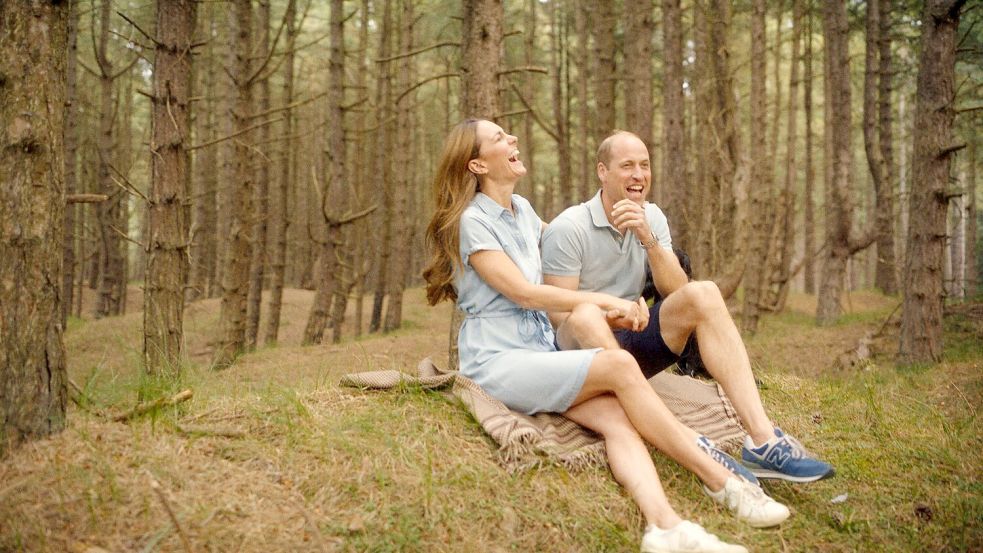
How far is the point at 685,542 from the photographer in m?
3.08

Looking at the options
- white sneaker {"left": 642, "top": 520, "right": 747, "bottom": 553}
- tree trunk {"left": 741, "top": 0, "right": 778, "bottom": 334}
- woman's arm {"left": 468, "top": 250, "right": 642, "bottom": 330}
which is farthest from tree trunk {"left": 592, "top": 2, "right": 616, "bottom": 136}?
white sneaker {"left": 642, "top": 520, "right": 747, "bottom": 553}

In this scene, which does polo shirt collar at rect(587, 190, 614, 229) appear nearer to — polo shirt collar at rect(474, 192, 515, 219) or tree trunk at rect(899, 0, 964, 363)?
polo shirt collar at rect(474, 192, 515, 219)

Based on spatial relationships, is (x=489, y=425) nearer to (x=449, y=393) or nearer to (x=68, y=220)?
(x=449, y=393)

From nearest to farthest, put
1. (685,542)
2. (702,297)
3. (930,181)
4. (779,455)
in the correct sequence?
(685,542) < (779,455) < (702,297) < (930,181)

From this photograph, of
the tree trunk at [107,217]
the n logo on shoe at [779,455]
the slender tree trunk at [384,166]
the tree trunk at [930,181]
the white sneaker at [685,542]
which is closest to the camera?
the white sneaker at [685,542]

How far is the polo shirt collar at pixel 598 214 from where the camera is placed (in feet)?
14.6

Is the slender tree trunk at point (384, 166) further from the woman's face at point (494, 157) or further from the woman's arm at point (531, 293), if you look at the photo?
the woman's arm at point (531, 293)

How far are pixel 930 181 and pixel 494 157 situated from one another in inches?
216

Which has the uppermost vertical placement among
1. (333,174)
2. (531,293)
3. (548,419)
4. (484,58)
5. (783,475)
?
(484,58)

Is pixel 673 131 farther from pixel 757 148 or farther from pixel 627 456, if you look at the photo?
pixel 627 456

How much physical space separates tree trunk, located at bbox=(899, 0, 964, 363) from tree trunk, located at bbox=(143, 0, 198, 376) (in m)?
6.88

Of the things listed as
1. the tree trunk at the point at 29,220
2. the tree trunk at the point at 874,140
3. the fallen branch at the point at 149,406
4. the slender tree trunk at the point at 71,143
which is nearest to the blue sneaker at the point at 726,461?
the fallen branch at the point at 149,406

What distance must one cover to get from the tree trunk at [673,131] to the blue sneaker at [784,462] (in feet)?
23.6

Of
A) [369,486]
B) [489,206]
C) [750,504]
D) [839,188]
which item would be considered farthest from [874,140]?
[369,486]
